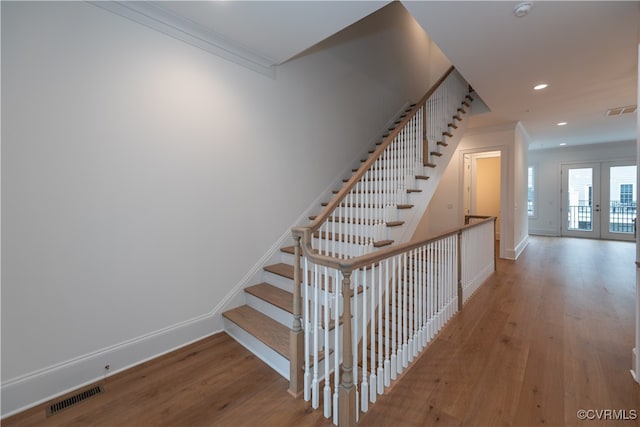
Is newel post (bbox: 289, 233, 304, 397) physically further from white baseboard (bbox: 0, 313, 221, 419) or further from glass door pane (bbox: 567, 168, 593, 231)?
glass door pane (bbox: 567, 168, 593, 231)

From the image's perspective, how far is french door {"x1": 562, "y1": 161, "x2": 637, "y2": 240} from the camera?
7.43 metres

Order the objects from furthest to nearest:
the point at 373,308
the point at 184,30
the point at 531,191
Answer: the point at 531,191 < the point at 184,30 < the point at 373,308

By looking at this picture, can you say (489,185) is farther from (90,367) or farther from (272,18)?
(90,367)

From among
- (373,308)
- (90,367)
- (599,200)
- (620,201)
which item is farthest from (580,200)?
(90,367)

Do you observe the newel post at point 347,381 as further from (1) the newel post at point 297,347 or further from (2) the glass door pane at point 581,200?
(2) the glass door pane at point 581,200

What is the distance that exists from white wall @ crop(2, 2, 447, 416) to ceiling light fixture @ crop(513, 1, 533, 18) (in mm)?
2282

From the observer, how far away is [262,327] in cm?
237

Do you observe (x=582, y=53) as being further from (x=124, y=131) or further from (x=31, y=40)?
(x=31, y=40)

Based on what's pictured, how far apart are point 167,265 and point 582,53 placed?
4.60 metres

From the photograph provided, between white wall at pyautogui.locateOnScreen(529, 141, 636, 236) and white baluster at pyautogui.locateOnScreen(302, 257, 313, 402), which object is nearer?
white baluster at pyautogui.locateOnScreen(302, 257, 313, 402)

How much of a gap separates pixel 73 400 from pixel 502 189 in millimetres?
6928

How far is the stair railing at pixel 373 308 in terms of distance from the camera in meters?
1.59

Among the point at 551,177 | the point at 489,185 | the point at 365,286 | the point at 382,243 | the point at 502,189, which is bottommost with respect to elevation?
the point at 365,286

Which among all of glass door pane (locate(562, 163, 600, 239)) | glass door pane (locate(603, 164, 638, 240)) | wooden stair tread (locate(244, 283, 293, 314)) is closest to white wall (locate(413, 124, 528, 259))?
glass door pane (locate(562, 163, 600, 239))
